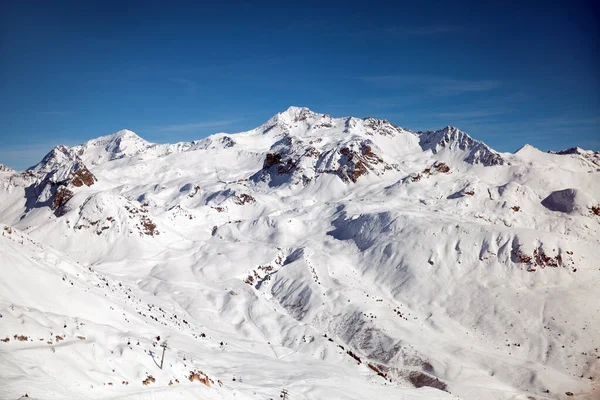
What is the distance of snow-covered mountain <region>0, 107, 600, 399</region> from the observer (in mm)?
28297

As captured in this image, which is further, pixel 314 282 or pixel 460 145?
pixel 460 145

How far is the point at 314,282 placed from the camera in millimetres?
74938

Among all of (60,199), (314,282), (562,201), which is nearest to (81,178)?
(60,199)

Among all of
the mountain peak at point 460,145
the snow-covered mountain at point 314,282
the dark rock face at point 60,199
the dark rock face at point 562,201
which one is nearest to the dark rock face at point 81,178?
the snow-covered mountain at point 314,282

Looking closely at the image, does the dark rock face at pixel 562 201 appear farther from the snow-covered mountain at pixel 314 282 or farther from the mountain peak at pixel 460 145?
the mountain peak at pixel 460 145

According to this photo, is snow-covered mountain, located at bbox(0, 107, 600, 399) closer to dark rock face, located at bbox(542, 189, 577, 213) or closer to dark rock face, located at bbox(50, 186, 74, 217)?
dark rock face, located at bbox(542, 189, 577, 213)

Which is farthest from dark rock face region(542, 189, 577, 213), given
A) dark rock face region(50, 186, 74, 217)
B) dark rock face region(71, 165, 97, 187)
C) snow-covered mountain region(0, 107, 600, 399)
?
dark rock face region(71, 165, 97, 187)

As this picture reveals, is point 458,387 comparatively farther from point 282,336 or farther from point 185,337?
point 185,337

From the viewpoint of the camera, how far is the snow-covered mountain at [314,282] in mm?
28297

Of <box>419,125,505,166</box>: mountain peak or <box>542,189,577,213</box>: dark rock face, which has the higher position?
<box>419,125,505,166</box>: mountain peak

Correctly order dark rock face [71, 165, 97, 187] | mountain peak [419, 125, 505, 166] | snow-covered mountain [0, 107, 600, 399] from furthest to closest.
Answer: mountain peak [419, 125, 505, 166], dark rock face [71, 165, 97, 187], snow-covered mountain [0, 107, 600, 399]

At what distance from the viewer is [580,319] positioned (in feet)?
199

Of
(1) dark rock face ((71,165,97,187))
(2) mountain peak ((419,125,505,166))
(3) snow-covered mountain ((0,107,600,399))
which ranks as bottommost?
(3) snow-covered mountain ((0,107,600,399))

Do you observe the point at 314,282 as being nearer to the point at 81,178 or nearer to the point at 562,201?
the point at 562,201
